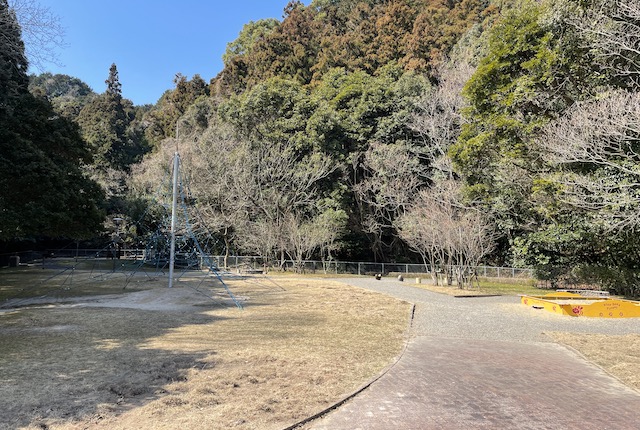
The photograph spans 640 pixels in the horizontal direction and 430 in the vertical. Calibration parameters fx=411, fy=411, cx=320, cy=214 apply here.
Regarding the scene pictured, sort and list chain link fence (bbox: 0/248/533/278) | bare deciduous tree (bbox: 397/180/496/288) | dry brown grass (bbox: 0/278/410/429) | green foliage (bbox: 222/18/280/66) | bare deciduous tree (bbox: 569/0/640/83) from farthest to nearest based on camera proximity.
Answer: green foliage (bbox: 222/18/280/66) < chain link fence (bbox: 0/248/533/278) < bare deciduous tree (bbox: 397/180/496/288) < bare deciduous tree (bbox: 569/0/640/83) < dry brown grass (bbox: 0/278/410/429)

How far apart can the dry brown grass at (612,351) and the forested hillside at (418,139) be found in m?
2.61

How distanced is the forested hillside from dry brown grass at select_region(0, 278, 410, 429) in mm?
7176

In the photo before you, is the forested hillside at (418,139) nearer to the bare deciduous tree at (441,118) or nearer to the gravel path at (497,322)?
the bare deciduous tree at (441,118)

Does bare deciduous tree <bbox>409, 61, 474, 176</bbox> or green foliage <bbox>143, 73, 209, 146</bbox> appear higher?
green foliage <bbox>143, 73, 209, 146</bbox>

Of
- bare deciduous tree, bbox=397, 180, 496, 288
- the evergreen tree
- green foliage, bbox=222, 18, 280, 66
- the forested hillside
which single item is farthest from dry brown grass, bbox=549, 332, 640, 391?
green foliage, bbox=222, 18, 280, 66

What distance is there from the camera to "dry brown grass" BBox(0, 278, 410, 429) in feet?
13.8

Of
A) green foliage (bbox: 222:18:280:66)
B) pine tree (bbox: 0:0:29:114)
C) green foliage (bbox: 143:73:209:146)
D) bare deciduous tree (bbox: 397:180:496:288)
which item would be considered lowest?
bare deciduous tree (bbox: 397:180:496:288)

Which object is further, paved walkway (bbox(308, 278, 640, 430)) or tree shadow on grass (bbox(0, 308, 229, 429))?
paved walkway (bbox(308, 278, 640, 430))

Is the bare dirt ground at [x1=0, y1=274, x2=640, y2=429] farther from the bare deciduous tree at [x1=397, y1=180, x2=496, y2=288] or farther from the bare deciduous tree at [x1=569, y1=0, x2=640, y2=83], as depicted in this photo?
the bare deciduous tree at [x1=397, y1=180, x2=496, y2=288]

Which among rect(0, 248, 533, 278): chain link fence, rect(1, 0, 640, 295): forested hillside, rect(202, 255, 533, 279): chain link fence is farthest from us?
rect(202, 255, 533, 279): chain link fence

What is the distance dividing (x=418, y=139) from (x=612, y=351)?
78.6 ft

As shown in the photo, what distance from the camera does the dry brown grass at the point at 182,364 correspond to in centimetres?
420

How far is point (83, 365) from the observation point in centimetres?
579

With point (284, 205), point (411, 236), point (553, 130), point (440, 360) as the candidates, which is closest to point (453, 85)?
point (411, 236)
